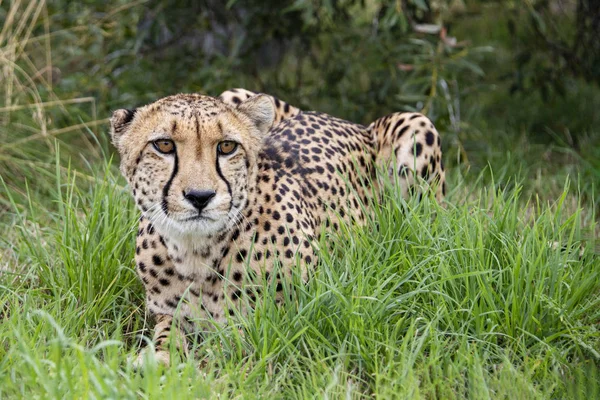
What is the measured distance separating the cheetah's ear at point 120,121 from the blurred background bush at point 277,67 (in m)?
1.52

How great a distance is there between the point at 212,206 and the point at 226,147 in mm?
251

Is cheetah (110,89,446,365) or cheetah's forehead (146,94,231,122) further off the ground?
cheetah's forehead (146,94,231,122)

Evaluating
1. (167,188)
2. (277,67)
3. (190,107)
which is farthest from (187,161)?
(277,67)

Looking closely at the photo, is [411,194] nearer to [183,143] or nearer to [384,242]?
[384,242]

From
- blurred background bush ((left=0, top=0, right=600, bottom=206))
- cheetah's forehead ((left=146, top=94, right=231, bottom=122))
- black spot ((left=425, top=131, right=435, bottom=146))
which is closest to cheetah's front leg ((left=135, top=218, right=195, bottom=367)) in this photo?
cheetah's forehead ((left=146, top=94, right=231, bottom=122))

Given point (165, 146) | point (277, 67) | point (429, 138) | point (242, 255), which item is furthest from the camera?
point (277, 67)

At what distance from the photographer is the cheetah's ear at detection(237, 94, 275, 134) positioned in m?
3.11

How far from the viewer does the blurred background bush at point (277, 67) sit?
15.5 feet

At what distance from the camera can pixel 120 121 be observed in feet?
10.0

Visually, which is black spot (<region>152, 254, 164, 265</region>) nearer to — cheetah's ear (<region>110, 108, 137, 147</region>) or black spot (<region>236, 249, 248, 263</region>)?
black spot (<region>236, 249, 248, 263</region>)

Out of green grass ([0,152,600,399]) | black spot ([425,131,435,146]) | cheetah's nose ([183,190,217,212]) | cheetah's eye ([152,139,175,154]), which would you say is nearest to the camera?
green grass ([0,152,600,399])

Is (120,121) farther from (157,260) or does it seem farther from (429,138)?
(429,138)

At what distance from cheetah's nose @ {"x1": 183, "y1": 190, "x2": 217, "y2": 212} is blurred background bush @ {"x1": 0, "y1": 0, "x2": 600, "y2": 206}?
1.99 metres

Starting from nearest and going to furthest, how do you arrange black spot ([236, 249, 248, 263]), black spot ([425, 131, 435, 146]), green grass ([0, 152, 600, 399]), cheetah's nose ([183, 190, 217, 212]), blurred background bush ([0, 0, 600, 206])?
green grass ([0, 152, 600, 399]), cheetah's nose ([183, 190, 217, 212]), black spot ([236, 249, 248, 263]), black spot ([425, 131, 435, 146]), blurred background bush ([0, 0, 600, 206])
